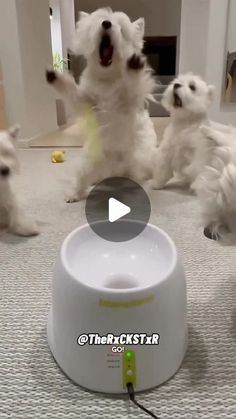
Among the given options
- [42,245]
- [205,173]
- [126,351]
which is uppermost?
[205,173]

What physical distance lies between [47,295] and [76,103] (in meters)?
1.09

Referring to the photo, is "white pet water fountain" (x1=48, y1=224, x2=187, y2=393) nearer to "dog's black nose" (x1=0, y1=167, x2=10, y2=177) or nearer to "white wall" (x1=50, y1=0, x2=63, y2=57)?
"dog's black nose" (x1=0, y1=167, x2=10, y2=177)

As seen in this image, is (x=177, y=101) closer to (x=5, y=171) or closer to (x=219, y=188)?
(x=5, y=171)

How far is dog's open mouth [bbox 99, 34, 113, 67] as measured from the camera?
1.65 metres

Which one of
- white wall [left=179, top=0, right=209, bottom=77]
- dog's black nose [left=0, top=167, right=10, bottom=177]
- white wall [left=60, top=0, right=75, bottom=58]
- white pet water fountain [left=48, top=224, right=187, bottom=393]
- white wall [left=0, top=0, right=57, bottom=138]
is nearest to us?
white pet water fountain [left=48, top=224, right=187, bottom=393]

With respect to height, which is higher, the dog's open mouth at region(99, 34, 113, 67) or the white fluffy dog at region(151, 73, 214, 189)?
the dog's open mouth at region(99, 34, 113, 67)

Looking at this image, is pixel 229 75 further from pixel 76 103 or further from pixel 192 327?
pixel 192 327

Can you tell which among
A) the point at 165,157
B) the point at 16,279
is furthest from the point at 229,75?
the point at 16,279

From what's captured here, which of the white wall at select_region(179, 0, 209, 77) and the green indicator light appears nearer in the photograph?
the green indicator light

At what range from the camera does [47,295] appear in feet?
3.63

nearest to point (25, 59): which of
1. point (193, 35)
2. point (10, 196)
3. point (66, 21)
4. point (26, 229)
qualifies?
point (193, 35)
